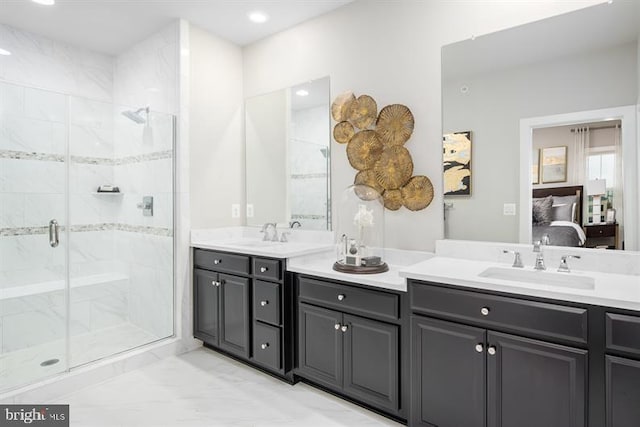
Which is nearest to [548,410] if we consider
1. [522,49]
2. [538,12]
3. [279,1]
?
[522,49]

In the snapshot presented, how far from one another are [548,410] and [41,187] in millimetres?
3280

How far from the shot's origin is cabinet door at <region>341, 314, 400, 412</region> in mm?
1960

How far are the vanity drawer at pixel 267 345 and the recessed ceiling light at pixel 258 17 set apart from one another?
238 cm

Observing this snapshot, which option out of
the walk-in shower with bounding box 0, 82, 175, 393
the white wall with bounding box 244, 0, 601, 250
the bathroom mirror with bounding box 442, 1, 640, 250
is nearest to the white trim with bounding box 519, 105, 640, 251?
the bathroom mirror with bounding box 442, 1, 640, 250

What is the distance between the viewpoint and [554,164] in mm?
1979

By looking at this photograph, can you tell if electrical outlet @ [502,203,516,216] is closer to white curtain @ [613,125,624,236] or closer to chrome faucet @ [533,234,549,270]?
chrome faucet @ [533,234,549,270]

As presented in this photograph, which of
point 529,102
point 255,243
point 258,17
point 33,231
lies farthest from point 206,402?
point 258,17

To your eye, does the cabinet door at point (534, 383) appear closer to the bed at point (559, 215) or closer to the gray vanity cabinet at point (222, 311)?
the bed at point (559, 215)

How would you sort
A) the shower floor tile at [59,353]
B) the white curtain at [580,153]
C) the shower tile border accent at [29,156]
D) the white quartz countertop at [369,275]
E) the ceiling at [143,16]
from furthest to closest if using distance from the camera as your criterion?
the ceiling at [143,16] < the shower tile border accent at [29,156] < the shower floor tile at [59,353] < the white quartz countertop at [369,275] < the white curtain at [580,153]

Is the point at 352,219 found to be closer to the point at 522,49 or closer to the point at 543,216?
the point at 543,216

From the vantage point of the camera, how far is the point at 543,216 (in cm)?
202

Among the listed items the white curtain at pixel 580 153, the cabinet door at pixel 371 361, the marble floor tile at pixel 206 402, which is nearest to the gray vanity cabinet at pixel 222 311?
the marble floor tile at pixel 206 402

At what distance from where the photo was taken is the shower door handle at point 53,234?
2.62m

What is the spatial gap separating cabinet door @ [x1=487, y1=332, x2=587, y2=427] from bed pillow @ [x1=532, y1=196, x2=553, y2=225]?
77cm
